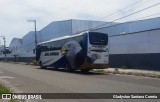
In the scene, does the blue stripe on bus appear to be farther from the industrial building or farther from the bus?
the industrial building

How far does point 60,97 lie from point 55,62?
23894 mm

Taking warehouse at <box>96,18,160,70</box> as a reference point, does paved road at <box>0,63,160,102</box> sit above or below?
below

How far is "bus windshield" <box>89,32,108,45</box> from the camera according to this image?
2879cm

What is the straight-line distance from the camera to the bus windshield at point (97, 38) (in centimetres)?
2879

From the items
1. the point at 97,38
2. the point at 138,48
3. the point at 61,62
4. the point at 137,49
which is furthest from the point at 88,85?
the point at 137,49

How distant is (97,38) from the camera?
29172mm

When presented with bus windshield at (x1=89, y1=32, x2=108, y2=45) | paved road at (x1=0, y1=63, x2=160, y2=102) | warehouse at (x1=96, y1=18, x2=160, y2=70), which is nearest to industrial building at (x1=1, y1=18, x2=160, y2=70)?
warehouse at (x1=96, y1=18, x2=160, y2=70)

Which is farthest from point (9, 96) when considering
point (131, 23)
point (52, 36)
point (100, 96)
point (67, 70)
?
point (52, 36)

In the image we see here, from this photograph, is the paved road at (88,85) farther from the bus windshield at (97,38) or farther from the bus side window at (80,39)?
the bus side window at (80,39)

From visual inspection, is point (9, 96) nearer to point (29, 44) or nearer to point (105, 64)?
point (105, 64)

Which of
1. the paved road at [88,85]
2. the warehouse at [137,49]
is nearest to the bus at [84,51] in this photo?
the warehouse at [137,49]

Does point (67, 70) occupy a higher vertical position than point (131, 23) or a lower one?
lower

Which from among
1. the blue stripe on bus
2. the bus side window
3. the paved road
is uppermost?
the bus side window

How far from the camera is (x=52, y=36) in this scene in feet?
279
